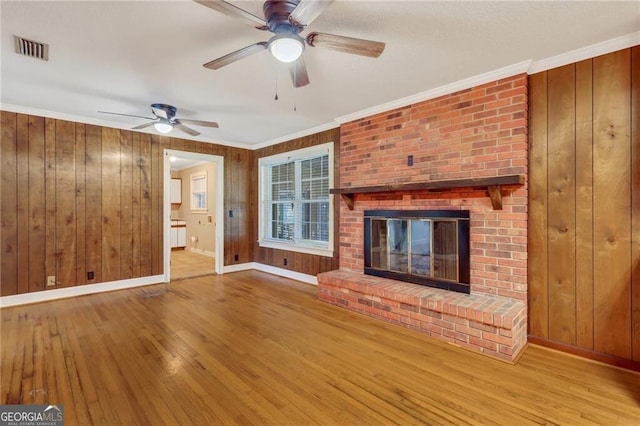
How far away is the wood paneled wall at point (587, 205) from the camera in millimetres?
2291

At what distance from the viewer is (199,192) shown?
8.21m

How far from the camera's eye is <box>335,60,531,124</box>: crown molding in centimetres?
272

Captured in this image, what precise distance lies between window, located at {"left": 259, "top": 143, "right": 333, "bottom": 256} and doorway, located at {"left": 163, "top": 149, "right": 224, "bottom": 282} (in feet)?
2.82

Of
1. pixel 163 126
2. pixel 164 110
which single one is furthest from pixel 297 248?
pixel 164 110

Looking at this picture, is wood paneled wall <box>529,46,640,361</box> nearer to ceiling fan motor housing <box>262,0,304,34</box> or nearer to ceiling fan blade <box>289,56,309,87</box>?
ceiling fan blade <box>289,56,309,87</box>

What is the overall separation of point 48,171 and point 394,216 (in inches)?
181

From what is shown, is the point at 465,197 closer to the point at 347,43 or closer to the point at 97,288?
the point at 347,43

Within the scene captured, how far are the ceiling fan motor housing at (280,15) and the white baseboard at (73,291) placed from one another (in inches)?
177

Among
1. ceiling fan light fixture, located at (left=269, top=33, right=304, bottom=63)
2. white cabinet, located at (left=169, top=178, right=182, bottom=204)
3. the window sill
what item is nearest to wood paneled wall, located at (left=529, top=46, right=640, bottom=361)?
ceiling fan light fixture, located at (left=269, top=33, right=304, bottom=63)

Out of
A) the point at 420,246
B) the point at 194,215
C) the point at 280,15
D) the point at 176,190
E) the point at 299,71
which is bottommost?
the point at 420,246

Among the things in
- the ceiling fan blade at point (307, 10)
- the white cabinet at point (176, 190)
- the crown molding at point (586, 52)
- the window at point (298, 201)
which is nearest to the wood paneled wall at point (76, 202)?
the window at point (298, 201)

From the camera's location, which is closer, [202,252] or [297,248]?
[297,248]

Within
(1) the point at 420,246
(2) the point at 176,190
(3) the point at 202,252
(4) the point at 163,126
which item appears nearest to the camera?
(1) the point at 420,246

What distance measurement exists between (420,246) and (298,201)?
249 centimetres
